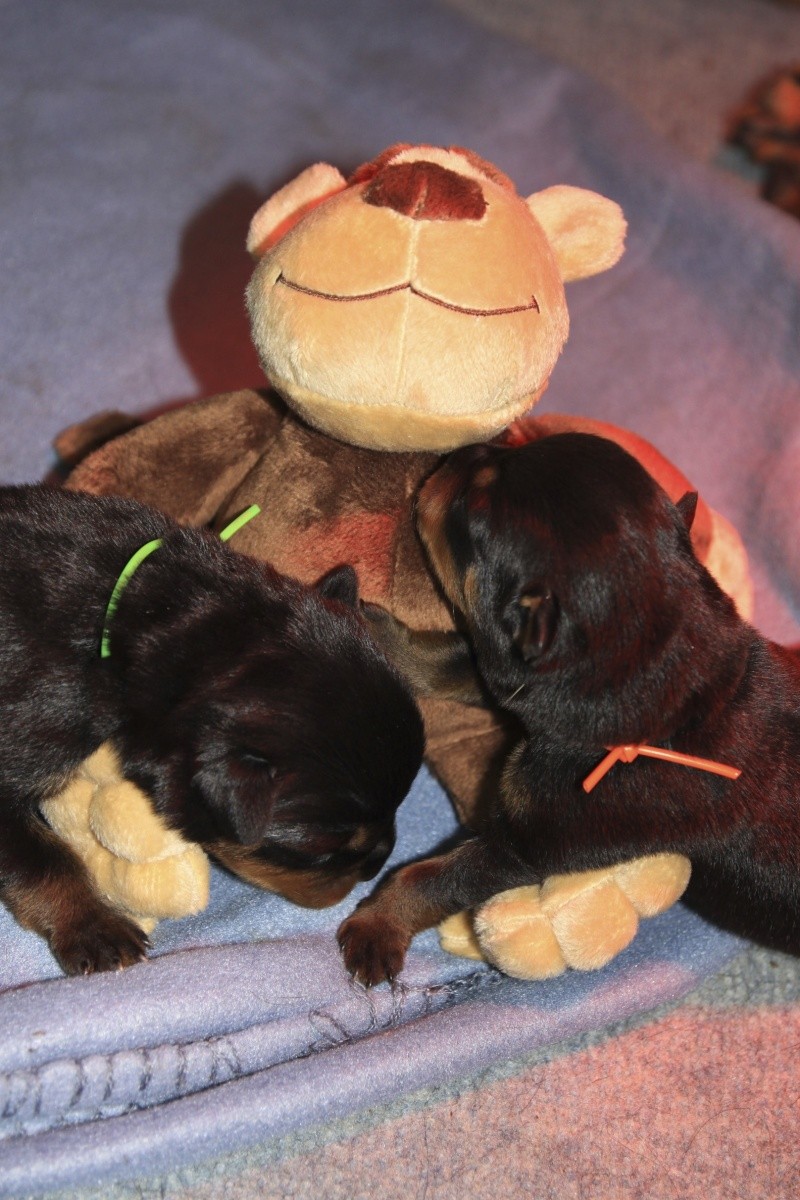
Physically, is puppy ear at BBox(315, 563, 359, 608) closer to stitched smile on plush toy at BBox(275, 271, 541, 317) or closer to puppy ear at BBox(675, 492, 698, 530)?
stitched smile on plush toy at BBox(275, 271, 541, 317)

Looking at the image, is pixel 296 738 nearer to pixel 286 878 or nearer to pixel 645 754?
pixel 286 878

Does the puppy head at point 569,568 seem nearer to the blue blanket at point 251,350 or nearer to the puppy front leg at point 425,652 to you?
the puppy front leg at point 425,652

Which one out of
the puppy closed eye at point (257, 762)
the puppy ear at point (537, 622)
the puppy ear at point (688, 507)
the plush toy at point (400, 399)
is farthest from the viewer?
the puppy ear at point (688, 507)

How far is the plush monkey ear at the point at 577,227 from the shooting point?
2.44 meters

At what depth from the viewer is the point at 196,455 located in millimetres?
2611

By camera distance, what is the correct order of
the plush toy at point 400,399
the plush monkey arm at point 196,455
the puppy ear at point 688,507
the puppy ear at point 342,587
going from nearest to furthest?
the plush toy at point 400,399, the puppy ear at point 342,587, the puppy ear at point 688,507, the plush monkey arm at point 196,455

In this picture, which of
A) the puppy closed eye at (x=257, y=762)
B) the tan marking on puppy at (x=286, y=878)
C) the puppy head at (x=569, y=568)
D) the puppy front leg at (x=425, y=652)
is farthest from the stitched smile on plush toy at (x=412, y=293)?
the tan marking on puppy at (x=286, y=878)

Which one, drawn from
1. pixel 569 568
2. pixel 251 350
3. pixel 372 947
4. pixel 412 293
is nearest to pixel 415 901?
pixel 372 947

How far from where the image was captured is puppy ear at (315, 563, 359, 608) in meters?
2.23

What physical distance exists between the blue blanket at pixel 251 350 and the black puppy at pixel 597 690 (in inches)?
8.4

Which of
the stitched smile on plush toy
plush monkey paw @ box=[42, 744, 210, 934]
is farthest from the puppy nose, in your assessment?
plush monkey paw @ box=[42, 744, 210, 934]

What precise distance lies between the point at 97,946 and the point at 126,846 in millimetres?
221

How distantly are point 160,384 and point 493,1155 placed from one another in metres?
2.36

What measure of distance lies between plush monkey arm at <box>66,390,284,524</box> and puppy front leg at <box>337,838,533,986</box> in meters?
0.92
